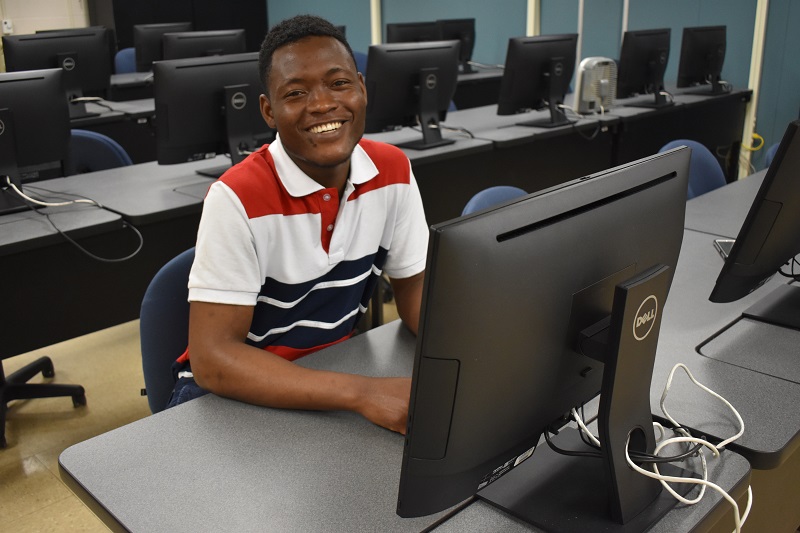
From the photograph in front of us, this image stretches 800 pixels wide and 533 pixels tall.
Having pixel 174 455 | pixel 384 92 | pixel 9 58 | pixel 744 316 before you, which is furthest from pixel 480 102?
pixel 174 455

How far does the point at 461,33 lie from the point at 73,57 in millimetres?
2689

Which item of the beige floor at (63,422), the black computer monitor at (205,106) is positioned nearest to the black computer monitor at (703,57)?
the beige floor at (63,422)

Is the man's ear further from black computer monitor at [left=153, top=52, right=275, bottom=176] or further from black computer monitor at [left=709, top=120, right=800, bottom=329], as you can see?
black computer monitor at [left=153, top=52, right=275, bottom=176]

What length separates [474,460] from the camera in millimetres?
837

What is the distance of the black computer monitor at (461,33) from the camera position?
5.37 metres

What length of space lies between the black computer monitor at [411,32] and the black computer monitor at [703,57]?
5.23 feet

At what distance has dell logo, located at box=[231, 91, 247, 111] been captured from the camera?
264 centimetres

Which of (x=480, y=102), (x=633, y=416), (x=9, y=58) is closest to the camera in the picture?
(x=633, y=416)

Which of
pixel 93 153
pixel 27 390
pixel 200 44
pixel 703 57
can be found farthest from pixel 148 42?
pixel 703 57

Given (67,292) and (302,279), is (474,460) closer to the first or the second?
(302,279)

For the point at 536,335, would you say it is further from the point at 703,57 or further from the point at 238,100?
the point at 703,57

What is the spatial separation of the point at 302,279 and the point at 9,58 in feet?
9.44

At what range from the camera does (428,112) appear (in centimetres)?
322

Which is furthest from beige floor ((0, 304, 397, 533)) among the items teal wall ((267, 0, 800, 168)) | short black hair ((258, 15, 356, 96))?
teal wall ((267, 0, 800, 168))
